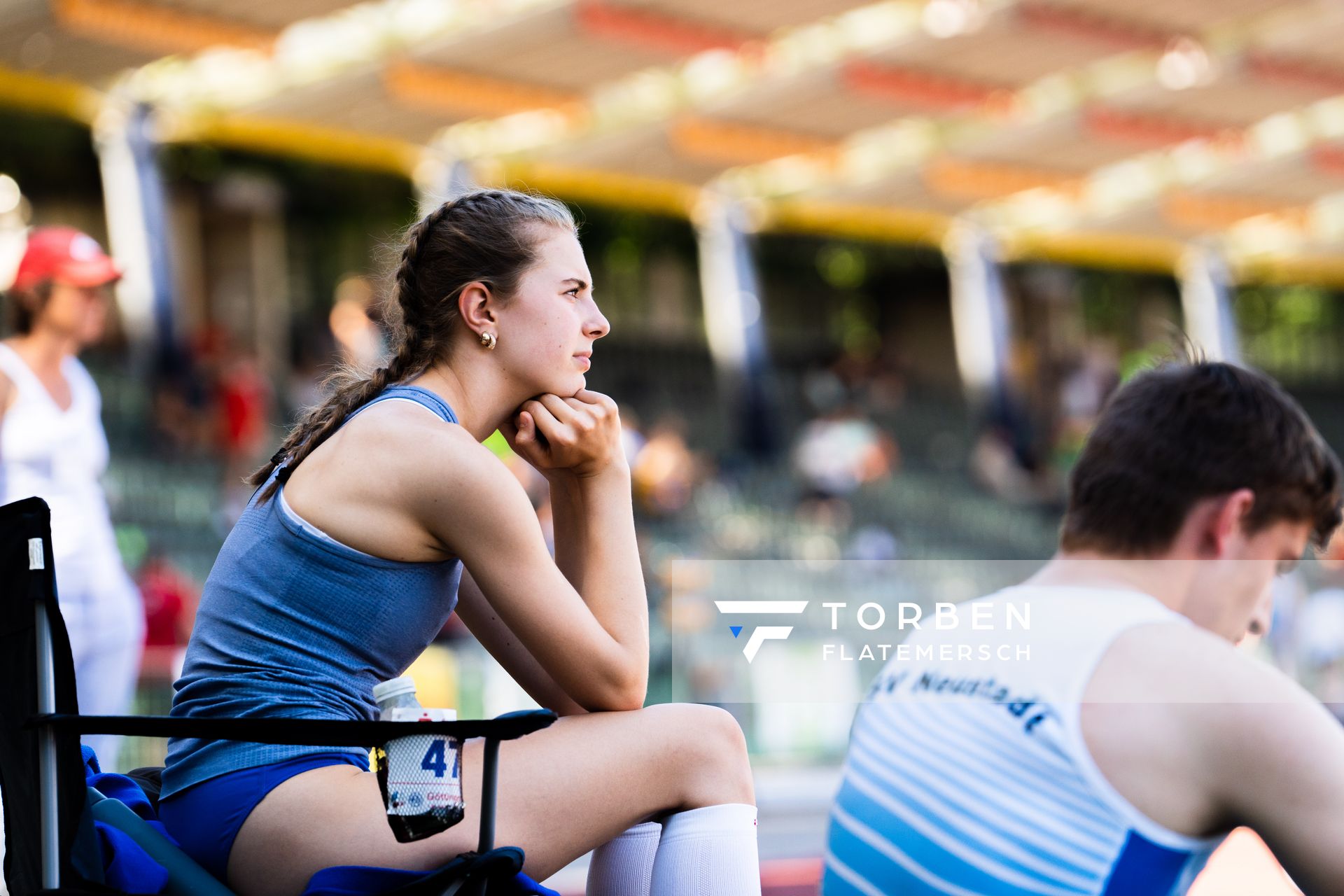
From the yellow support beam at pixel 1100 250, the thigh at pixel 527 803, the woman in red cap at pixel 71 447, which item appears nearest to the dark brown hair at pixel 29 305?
the woman in red cap at pixel 71 447

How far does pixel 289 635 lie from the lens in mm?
2389

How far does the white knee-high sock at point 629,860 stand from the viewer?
254cm

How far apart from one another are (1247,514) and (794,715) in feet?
25.4

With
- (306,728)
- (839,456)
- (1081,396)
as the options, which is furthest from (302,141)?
(306,728)

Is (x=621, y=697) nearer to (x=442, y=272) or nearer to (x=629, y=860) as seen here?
(x=629, y=860)

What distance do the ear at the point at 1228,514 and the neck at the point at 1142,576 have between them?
0.17ft

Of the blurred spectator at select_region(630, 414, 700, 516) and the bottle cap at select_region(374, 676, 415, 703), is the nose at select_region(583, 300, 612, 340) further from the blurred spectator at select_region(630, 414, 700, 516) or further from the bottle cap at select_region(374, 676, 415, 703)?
the blurred spectator at select_region(630, 414, 700, 516)

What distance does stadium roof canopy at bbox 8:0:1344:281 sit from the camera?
14570mm

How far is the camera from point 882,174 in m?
20.1

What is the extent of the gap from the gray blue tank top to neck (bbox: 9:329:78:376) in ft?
7.77

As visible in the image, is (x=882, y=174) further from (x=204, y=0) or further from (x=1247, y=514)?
(x=1247, y=514)

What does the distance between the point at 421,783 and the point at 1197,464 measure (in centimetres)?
110

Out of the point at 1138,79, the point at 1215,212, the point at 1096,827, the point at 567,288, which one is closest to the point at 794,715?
the point at 567,288

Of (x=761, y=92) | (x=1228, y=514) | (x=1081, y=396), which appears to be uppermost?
(x=761, y=92)
